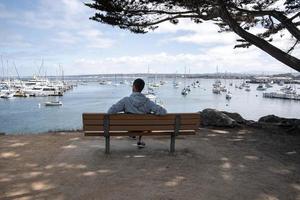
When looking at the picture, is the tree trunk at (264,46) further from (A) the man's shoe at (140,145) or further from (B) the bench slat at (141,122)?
(A) the man's shoe at (140,145)

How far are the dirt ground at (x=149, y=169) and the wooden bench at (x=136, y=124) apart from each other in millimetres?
368

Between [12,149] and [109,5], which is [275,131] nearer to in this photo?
[109,5]

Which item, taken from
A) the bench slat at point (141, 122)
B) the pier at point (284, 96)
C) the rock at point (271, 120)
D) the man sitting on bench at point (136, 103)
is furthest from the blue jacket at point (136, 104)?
the pier at point (284, 96)

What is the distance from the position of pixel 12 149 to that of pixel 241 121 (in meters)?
5.98

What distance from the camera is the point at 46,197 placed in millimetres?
4090

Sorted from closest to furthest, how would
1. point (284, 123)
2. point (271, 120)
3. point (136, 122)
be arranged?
point (136, 122) → point (284, 123) → point (271, 120)

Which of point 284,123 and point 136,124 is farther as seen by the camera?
point 284,123

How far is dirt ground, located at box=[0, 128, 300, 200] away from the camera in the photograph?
A: 4336mm

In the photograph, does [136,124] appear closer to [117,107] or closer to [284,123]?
[117,107]

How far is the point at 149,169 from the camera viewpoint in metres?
5.27

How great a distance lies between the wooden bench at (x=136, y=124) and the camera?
5840 mm

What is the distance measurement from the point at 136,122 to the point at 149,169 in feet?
3.05

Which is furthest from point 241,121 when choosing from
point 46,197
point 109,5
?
point 46,197

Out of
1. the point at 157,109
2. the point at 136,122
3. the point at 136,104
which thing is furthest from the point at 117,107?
the point at 157,109
